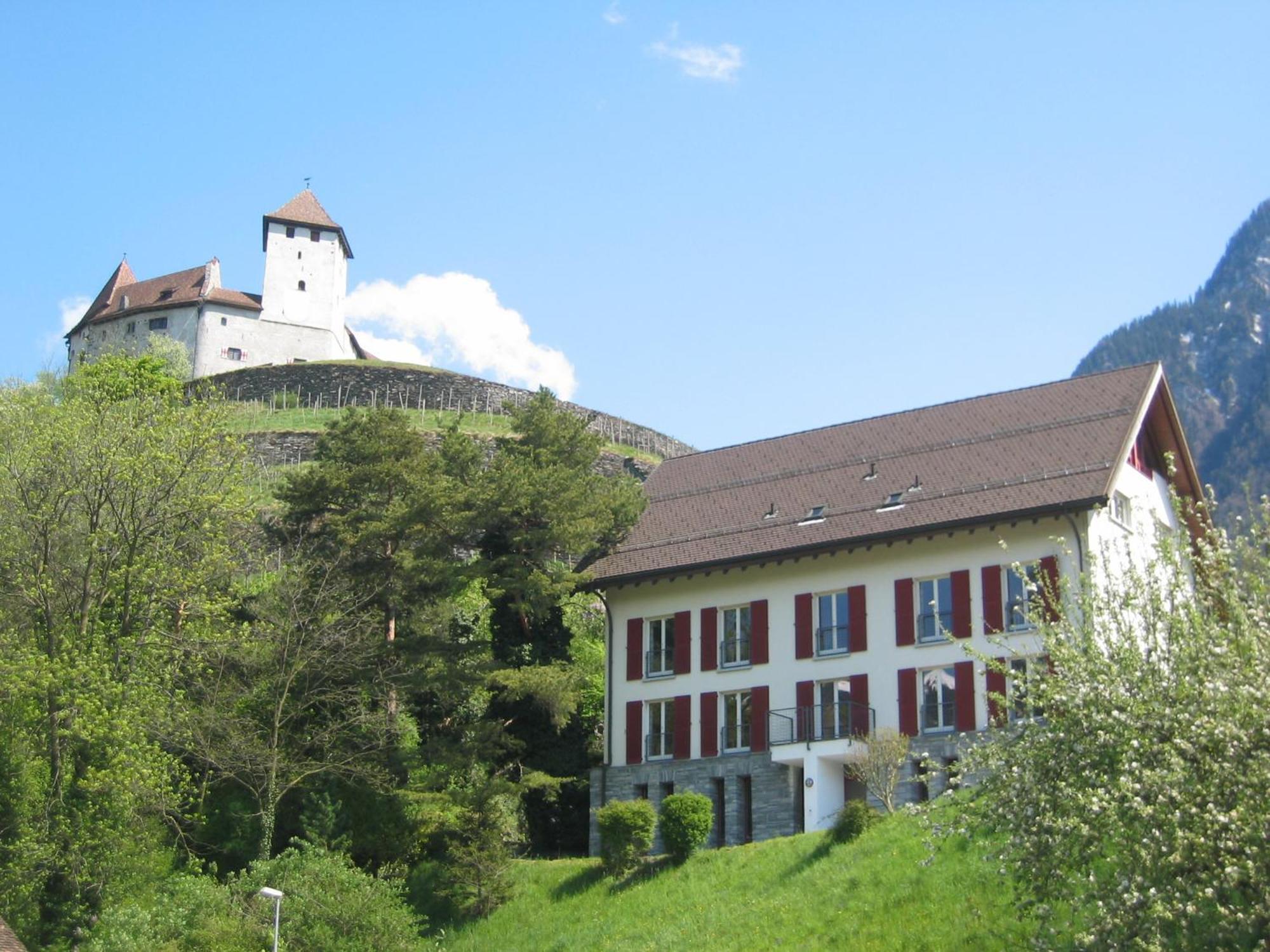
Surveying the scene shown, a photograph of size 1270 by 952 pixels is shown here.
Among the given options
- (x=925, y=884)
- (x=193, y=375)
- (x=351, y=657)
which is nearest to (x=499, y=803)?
(x=351, y=657)

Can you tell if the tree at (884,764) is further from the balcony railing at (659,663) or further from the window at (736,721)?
the balcony railing at (659,663)

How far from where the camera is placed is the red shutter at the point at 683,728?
37.8 meters

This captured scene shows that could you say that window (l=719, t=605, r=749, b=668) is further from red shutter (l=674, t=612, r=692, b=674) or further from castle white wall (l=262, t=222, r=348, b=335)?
castle white wall (l=262, t=222, r=348, b=335)

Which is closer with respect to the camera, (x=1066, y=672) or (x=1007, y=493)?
(x=1066, y=672)

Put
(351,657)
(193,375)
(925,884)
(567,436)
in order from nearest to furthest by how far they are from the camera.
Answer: (925,884), (351,657), (567,436), (193,375)

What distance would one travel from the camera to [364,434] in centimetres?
4303

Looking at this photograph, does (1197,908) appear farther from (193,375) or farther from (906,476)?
(193,375)

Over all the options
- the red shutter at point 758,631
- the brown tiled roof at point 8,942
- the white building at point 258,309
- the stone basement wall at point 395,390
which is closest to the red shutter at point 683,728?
the red shutter at point 758,631

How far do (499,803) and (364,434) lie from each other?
12083 mm

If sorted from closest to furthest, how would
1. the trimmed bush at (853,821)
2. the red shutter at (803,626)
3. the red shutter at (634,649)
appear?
the trimmed bush at (853,821) < the red shutter at (803,626) < the red shutter at (634,649)

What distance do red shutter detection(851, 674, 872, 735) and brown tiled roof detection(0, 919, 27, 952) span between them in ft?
55.7

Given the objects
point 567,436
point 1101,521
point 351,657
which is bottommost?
point 351,657

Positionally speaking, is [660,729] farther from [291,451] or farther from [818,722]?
[291,451]

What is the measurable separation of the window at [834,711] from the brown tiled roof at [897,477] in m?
3.10
